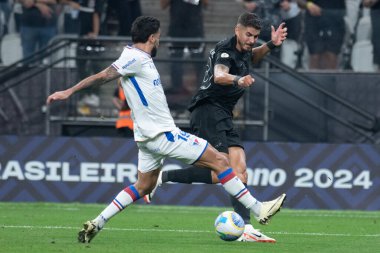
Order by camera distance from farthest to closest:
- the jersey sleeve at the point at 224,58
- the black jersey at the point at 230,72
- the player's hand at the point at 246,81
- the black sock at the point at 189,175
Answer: the black sock at the point at 189,175 < the black jersey at the point at 230,72 < the jersey sleeve at the point at 224,58 < the player's hand at the point at 246,81

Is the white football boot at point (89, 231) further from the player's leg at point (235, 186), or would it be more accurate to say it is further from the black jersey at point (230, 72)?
the black jersey at point (230, 72)

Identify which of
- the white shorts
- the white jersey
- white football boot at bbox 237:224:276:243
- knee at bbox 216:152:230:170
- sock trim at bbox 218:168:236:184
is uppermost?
the white jersey

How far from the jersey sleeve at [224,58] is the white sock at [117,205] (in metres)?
1.64

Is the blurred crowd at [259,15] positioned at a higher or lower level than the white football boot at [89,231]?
higher

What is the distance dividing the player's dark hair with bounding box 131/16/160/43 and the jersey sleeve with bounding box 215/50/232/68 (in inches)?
40.4

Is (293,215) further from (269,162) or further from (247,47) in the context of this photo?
(247,47)

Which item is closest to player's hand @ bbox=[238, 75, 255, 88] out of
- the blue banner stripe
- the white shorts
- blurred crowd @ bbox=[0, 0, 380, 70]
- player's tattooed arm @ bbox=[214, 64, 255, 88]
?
player's tattooed arm @ bbox=[214, 64, 255, 88]

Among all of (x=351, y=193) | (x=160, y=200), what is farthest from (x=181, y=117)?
(x=351, y=193)

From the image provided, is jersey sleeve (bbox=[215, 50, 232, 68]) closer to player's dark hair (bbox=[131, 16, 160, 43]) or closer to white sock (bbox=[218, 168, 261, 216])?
player's dark hair (bbox=[131, 16, 160, 43])

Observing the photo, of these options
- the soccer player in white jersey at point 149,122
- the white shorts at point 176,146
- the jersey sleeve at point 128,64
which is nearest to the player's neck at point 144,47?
the soccer player in white jersey at point 149,122

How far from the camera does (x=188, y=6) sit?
18031mm

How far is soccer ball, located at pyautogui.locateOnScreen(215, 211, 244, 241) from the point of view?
35.1 feet

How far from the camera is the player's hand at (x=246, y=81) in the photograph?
33.6 ft

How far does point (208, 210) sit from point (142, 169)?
5.49 m
